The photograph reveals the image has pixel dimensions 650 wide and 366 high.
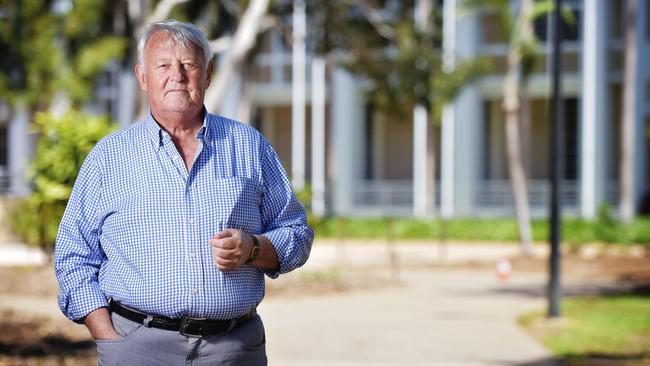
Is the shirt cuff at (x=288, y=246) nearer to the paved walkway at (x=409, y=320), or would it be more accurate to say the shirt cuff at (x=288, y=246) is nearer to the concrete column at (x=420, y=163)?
the paved walkway at (x=409, y=320)

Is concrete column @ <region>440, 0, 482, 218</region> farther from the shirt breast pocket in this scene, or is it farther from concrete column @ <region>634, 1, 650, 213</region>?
the shirt breast pocket

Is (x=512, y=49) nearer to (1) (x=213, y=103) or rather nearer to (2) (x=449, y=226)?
(2) (x=449, y=226)

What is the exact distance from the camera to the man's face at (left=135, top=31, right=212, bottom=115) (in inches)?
141

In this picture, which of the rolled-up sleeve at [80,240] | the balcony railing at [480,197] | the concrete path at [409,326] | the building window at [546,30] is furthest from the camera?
the building window at [546,30]

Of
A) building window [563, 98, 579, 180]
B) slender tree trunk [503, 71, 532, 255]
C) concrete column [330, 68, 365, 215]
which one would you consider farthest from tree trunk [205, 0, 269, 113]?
building window [563, 98, 579, 180]

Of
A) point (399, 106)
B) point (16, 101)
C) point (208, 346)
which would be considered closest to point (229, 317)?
point (208, 346)

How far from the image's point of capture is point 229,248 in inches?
134

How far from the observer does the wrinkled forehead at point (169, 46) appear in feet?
11.9

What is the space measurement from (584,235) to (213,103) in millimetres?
13097

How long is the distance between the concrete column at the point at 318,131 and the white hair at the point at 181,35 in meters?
30.2

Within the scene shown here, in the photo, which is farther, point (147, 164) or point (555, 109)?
point (555, 109)

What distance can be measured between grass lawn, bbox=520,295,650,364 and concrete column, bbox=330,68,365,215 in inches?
743

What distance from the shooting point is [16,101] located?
99.8 ft

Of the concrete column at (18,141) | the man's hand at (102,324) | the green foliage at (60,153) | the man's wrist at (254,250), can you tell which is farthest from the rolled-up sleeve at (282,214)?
the concrete column at (18,141)
